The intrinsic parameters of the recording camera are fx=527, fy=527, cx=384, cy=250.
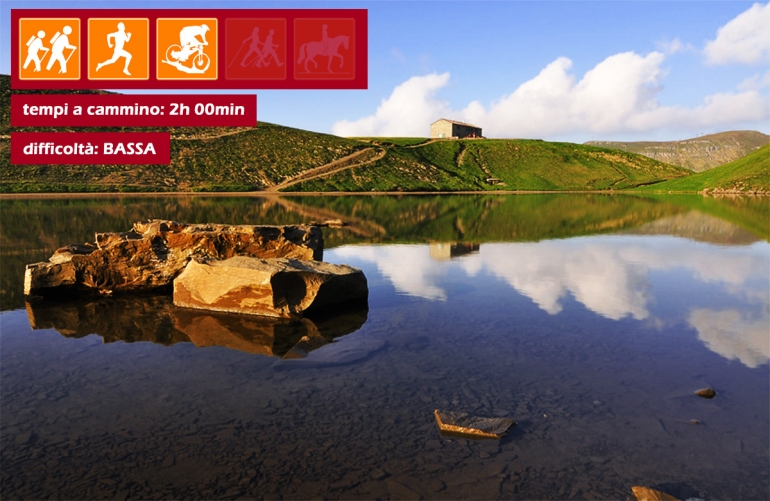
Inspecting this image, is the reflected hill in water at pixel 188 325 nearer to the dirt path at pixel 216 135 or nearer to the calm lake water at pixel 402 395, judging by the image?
the calm lake water at pixel 402 395

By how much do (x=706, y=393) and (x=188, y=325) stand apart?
39.8ft

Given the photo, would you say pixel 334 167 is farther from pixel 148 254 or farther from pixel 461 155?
pixel 148 254

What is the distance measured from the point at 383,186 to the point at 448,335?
356 ft

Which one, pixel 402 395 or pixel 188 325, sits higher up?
pixel 188 325

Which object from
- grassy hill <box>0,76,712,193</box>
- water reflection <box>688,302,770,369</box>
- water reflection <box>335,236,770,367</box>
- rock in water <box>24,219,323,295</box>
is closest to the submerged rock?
water reflection <box>688,302,770,369</box>

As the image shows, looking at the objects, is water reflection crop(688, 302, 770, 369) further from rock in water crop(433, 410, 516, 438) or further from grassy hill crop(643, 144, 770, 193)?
grassy hill crop(643, 144, 770, 193)

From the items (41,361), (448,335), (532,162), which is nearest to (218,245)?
(41,361)

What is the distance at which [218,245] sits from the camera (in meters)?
19.0

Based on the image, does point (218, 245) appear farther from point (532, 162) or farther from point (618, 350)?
point (532, 162)

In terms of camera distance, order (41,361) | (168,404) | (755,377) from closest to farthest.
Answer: (168,404) < (755,377) < (41,361)

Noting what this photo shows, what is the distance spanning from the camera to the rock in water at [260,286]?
1492 centimetres

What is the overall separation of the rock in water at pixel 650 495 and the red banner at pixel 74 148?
102 m

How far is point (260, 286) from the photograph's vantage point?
48.8ft

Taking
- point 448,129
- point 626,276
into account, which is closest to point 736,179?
point 448,129
